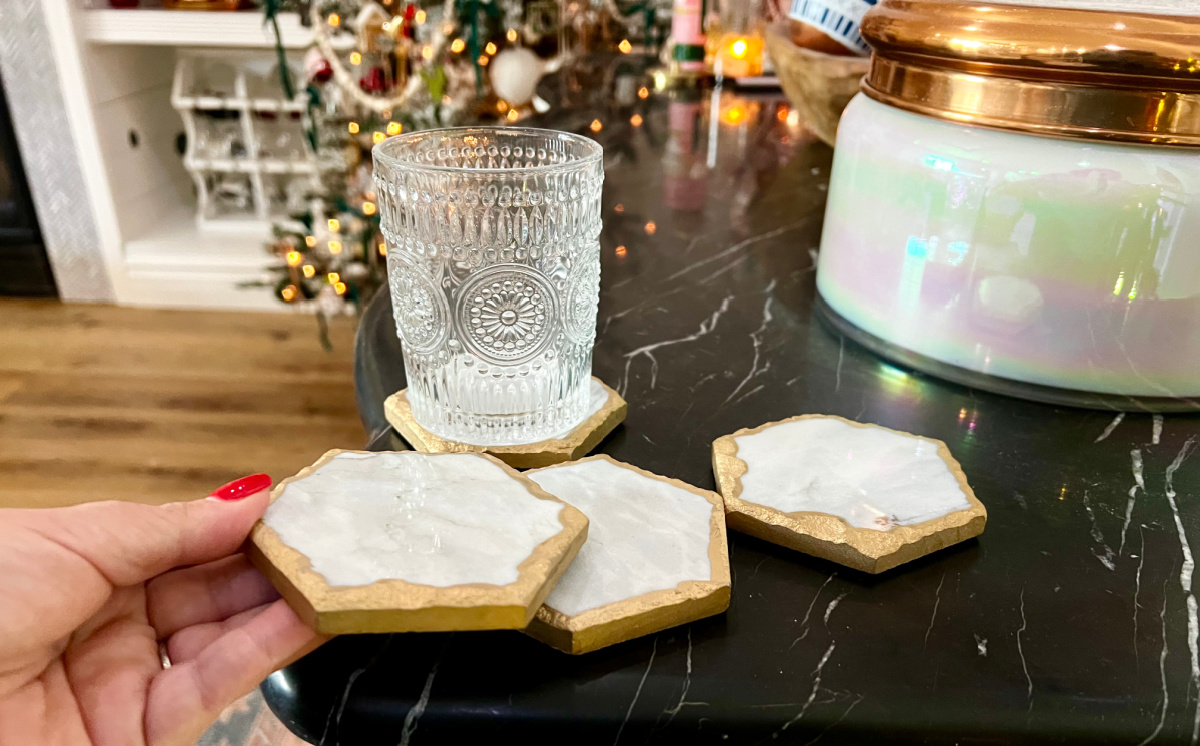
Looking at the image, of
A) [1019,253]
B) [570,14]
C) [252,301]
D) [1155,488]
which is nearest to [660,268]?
[1019,253]

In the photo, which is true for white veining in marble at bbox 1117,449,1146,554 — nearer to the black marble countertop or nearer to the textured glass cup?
the black marble countertop

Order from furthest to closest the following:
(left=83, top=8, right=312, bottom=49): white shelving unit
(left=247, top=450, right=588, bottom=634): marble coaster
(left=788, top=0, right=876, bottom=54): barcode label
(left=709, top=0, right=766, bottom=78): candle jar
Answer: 1. (left=83, top=8, right=312, bottom=49): white shelving unit
2. (left=709, top=0, right=766, bottom=78): candle jar
3. (left=788, top=0, right=876, bottom=54): barcode label
4. (left=247, top=450, right=588, bottom=634): marble coaster

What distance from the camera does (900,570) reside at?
16.7 inches

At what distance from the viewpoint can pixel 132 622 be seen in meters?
0.40

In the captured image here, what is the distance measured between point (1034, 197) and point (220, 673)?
522mm

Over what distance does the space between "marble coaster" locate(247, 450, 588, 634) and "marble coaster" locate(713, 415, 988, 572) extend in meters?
0.11

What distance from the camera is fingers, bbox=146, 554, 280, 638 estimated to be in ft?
1.34

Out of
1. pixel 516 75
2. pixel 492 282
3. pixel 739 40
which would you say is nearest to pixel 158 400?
pixel 516 75

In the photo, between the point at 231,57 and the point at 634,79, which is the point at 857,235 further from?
the point at 231,57

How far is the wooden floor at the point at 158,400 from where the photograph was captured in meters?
1.75

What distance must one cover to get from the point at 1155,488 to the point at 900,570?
197 mm

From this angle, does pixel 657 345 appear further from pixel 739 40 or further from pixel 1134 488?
pixel 739 40

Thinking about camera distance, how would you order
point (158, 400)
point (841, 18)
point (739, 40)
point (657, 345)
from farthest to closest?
point (158, 400) → point (739, 40) → point (841, 18) → point (657, 345)

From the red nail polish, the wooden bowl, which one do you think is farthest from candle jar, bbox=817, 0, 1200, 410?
the red nail polish
